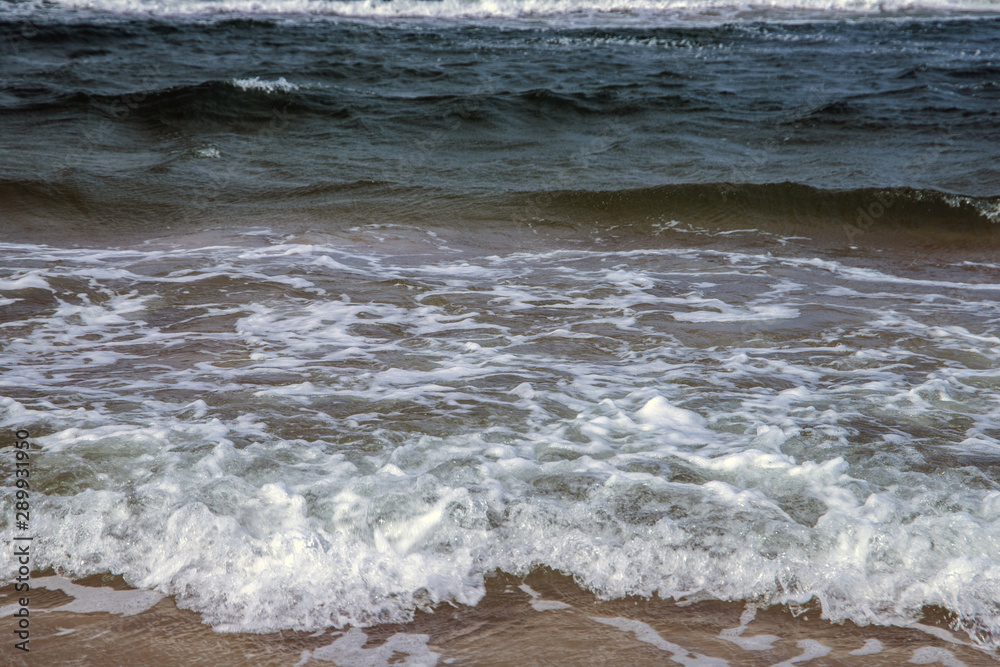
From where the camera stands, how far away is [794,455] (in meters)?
3.12

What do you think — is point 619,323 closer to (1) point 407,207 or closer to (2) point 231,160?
(1) point 407,207

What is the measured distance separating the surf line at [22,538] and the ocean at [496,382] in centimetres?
1

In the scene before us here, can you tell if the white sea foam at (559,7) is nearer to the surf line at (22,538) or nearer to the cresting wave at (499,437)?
the cresting wave at (499,437)

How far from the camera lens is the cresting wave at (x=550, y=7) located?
20641 millimetres

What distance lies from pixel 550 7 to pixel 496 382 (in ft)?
68.2

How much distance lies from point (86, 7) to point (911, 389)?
21525mm

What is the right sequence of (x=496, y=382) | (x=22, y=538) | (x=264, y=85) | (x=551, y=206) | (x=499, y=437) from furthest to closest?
1. (x=264, y=85)
2. (x=551, y=206)
3. (x=496, y=382)
4. (x=499, y=437)
5. (x=22, y=538)

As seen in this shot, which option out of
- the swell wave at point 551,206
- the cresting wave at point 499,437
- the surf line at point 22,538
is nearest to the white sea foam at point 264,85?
the swell wave at point 551,206

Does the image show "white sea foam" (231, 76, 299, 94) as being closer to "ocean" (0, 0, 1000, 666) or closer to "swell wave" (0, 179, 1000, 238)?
"ocean" (0, 0, 1000, 666)

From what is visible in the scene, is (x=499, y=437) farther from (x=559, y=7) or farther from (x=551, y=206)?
(x=559, y=7)

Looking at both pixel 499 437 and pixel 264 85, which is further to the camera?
pixel 264 85

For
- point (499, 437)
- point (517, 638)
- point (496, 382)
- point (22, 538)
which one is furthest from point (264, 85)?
point (517, 638)

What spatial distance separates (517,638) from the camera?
2.27 metres

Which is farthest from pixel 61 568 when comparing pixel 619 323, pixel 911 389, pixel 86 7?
pixel 86 7
